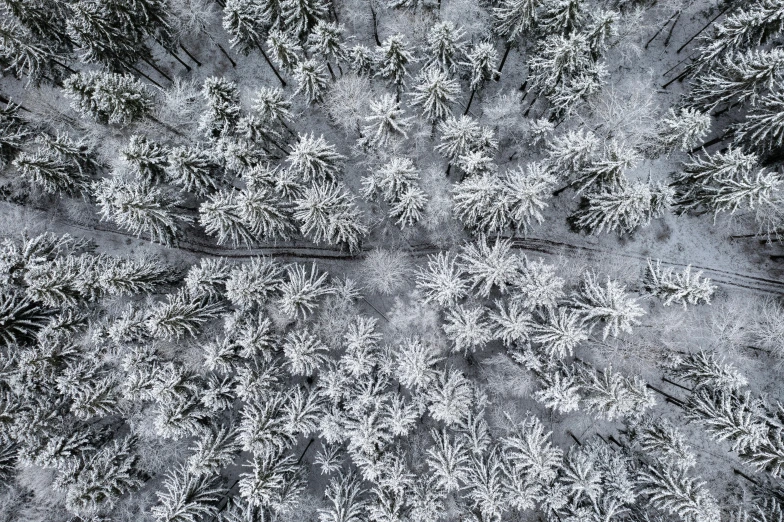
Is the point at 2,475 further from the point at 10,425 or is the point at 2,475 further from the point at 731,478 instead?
the point at 731,478

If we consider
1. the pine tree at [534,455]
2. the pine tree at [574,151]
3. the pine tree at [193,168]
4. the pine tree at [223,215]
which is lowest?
the pine tree at [534,455]

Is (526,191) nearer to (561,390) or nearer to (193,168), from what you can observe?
(561,390)

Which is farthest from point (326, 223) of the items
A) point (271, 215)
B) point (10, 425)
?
point (10, 425)

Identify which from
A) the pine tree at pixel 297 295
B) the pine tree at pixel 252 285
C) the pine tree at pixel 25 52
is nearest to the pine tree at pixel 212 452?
the pine tree at pixel 252 285

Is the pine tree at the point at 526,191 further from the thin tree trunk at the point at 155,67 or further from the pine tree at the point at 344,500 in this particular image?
the thin tree trunk at the point at 155,67

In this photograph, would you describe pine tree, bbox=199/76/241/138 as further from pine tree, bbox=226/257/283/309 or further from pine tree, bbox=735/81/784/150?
pine tree, bbox=735/81/784/150
